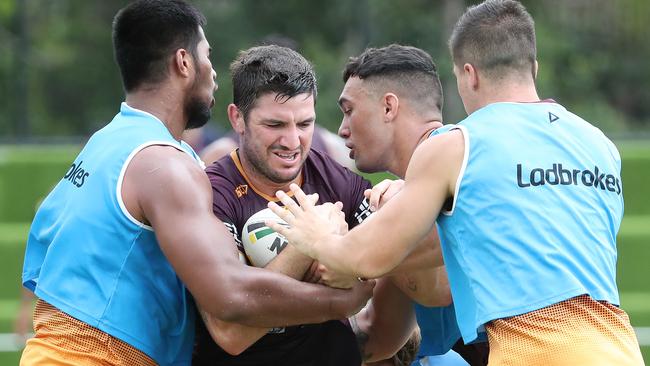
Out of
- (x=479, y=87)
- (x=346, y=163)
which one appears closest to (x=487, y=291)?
(x=479, y=87)

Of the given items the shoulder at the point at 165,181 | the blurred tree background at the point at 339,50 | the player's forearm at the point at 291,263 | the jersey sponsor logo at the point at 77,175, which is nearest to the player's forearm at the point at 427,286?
the player's forearm at the point at 291,263

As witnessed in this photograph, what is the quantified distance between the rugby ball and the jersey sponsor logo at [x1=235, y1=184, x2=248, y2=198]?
184mm

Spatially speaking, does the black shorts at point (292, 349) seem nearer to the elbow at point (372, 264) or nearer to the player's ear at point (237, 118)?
the elbow at point (372, 264)

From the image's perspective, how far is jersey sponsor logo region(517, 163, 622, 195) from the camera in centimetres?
389

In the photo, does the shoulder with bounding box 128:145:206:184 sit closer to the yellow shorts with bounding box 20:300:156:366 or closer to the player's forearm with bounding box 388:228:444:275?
the yellow shorts with bounding box 20:300:156:366

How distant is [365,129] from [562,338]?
65.5 inches

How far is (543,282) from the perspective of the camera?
3.81 meters

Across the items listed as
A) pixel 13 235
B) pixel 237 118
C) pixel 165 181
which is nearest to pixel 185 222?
pixel 165 181

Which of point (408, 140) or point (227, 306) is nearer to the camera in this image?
point (227, 306)

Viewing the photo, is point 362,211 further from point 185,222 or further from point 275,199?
point 185,222

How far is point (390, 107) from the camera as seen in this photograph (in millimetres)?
5121

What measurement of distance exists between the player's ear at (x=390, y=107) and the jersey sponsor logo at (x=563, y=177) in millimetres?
1290

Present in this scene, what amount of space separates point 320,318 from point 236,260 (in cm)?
45

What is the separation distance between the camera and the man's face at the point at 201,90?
4.52 metres
